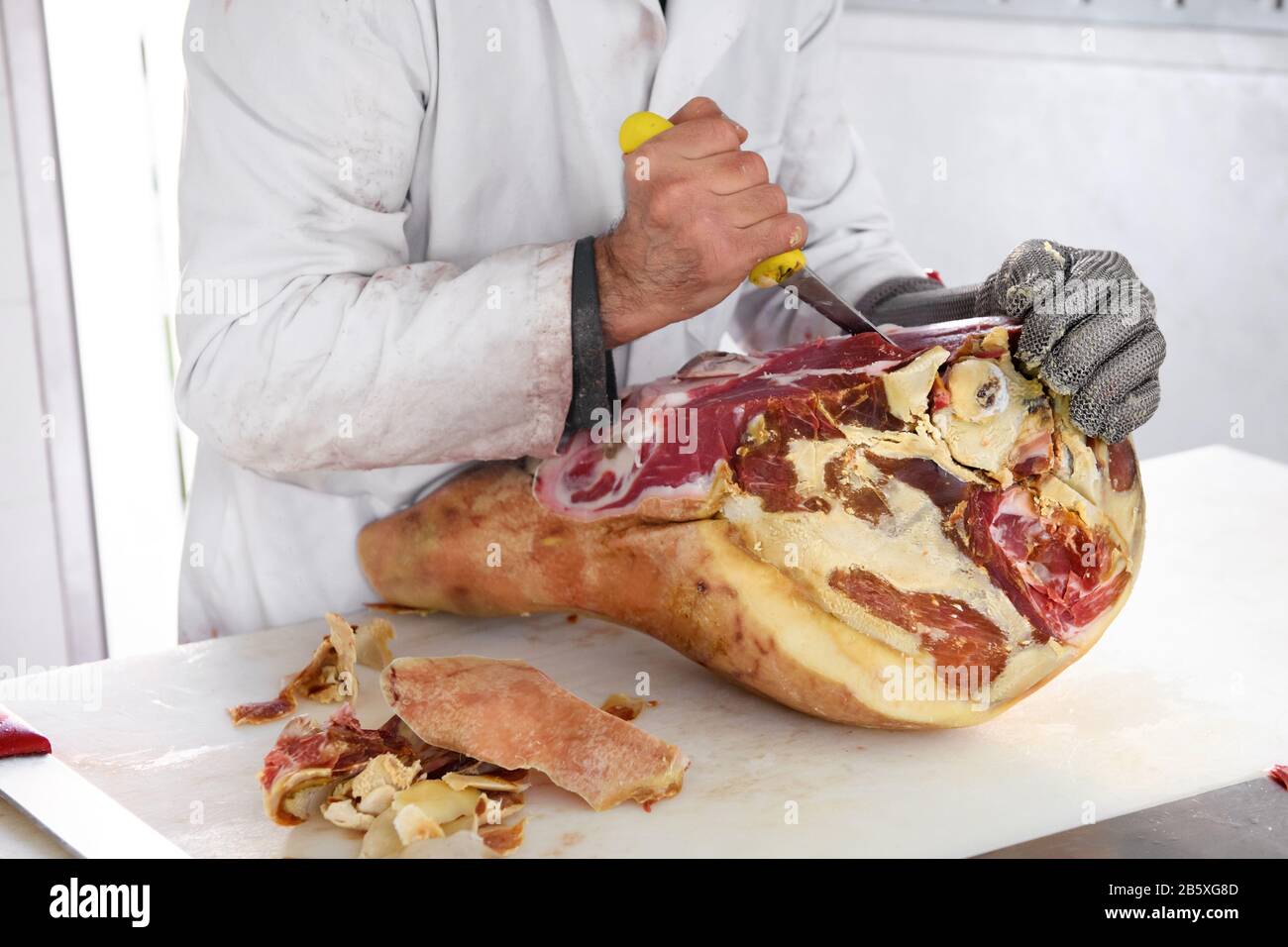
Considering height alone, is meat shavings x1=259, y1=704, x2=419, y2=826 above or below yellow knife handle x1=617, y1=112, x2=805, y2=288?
below

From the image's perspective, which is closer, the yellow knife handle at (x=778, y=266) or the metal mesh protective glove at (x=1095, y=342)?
the metal mesh protective glove at (x=1095, y=342)

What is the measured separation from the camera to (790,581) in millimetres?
1401

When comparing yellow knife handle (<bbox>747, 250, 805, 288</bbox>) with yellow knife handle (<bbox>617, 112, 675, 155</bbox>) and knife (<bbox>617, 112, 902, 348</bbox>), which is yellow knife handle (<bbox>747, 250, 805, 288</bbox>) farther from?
yellow knife handle (<bbox>617, 112, 675, 155</bbox>)

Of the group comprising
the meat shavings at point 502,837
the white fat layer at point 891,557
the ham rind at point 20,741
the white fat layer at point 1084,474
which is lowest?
the meat shavings at point 502,837

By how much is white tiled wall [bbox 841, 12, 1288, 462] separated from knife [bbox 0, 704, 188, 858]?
3.13 m

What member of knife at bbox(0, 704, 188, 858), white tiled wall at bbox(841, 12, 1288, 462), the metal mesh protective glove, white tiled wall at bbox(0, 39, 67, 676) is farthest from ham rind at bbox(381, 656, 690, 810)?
white tiled wall at bbox(841, 12, 1288, 462)

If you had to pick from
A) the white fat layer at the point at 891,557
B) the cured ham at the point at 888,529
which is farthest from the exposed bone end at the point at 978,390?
the white fat layer at the point at 891,557

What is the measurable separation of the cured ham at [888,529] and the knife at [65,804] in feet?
1.97

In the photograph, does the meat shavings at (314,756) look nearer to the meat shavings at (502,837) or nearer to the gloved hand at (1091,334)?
the meat shavings at (502,837)

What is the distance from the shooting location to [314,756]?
1290 mm

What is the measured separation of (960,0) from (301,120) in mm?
2863

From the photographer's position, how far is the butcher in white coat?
4.61 feet

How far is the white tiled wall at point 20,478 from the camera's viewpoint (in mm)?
2977
